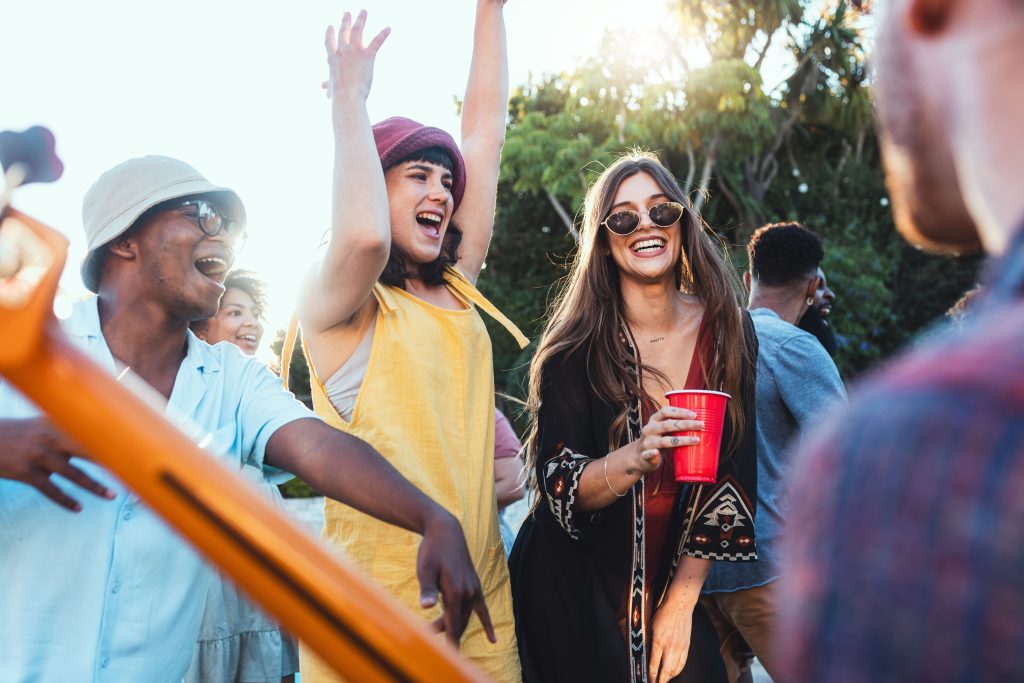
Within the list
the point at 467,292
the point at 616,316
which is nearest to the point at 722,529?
the point at 616,316

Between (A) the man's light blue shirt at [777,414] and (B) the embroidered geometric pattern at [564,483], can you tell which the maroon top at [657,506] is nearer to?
(B) the embroidered geometric pattern at [564,483]

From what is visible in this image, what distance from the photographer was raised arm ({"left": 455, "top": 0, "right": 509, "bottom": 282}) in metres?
3.28

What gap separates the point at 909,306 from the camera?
63.9 ft

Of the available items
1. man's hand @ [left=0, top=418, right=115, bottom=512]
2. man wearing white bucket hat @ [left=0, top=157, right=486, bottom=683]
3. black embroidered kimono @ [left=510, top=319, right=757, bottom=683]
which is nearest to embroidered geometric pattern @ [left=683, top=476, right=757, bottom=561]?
black embroidered kimono @ [left=510, top=319, right=757, bottom=683]

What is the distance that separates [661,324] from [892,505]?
9.24 ft

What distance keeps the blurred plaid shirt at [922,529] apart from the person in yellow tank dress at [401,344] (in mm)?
1790

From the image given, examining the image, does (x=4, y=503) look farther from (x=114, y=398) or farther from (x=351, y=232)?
(x=114, y=398)

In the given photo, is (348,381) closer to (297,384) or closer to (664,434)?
(664,434)

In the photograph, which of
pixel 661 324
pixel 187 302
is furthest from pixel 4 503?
pixel 661 324

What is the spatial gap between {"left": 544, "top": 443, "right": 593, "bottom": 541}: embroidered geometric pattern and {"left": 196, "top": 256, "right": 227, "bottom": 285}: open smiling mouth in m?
1.20

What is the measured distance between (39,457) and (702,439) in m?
1.71

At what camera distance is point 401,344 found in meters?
2.69

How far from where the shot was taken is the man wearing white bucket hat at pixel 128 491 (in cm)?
186

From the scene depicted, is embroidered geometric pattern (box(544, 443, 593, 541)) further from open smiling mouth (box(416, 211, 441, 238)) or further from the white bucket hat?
the white bucket hat
